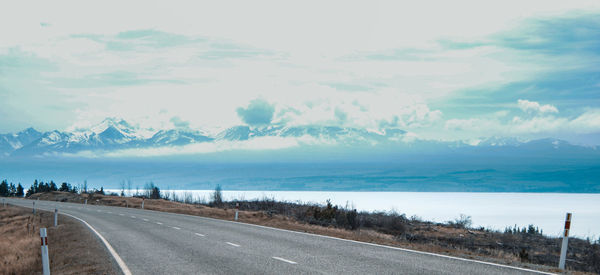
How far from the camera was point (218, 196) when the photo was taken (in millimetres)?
69062

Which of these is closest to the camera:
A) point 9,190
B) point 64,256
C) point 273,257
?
point 273,257

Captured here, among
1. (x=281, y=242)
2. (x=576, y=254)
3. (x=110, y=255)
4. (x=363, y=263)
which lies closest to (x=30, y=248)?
(x=110, y=255)

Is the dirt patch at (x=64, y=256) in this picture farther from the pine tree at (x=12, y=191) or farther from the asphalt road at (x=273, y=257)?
the pine tree at (x=12, y=191)

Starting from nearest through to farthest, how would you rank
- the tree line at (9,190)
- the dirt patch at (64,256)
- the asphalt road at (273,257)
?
the asphalt road at (273,257) < the dirt patch at (64,256) < the tree line at (9,190)

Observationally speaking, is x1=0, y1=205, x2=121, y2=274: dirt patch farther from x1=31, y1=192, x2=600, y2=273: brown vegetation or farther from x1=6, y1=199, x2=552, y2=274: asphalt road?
x1=31, y1=192, x2=600, y2=273: brown vegetation

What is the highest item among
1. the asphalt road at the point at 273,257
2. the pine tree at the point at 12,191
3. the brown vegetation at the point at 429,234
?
the asphalt road at the point at 273,257

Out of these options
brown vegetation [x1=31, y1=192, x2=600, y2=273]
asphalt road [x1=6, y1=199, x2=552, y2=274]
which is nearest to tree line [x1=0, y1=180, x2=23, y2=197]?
brown vegetation [x1=31, y1=192, x2=600, y2=273]

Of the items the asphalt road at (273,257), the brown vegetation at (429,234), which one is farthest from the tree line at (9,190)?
the asphalt road at (273,257)

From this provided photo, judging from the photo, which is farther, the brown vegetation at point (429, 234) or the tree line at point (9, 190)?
the tree line at point (9, 190)

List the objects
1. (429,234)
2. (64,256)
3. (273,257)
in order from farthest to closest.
A: 1. (429,234)
2. (64,256)
3. (273,257)

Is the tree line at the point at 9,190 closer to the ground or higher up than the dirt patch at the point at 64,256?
closer to the ground

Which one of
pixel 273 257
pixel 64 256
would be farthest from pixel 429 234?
pixel 64 256

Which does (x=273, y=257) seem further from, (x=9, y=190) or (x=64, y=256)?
(x=9, y=190)

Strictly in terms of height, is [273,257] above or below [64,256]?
above
